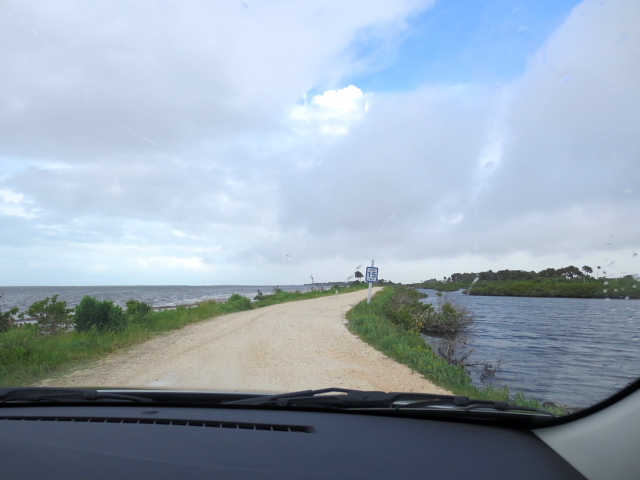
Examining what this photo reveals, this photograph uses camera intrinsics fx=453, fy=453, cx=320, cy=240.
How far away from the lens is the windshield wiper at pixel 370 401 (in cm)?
280

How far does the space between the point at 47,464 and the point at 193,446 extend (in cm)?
67

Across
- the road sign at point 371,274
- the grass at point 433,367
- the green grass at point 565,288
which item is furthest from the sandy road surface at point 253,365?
the road sign at point 371,274

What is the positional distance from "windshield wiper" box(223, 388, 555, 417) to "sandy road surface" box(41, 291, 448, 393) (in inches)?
45.1

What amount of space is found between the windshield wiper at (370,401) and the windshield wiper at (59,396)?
786 mm

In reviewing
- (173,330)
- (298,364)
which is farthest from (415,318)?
(298,364)

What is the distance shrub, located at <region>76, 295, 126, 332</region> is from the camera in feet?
39.3

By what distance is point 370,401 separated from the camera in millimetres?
2979

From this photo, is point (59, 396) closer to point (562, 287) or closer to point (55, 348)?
point (562, 287)

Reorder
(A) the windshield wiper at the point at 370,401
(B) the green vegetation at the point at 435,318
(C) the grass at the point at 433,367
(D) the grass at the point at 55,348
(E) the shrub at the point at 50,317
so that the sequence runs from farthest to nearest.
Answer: (E) the shrub at the point at 50,317
(B) the green vegetation at the point at 435,318
(D) the grass at the point at 55,348
(C) the grass at the point at 433,367
(A) the windshield wiper at the point at 370,401

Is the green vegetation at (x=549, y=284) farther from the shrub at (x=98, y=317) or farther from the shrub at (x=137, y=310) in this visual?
the shrub at (x=137, y=310)

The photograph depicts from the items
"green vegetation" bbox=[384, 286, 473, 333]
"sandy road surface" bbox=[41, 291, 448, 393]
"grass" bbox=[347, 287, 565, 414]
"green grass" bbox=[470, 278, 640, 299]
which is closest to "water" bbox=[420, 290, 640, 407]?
"green grass" bbox=[470, 278, 640, 299]

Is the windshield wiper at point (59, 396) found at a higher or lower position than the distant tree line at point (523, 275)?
lower

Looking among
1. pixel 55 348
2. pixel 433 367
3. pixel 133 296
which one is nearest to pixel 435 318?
pixel 433 367

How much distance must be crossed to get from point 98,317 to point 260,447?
11471 mm
